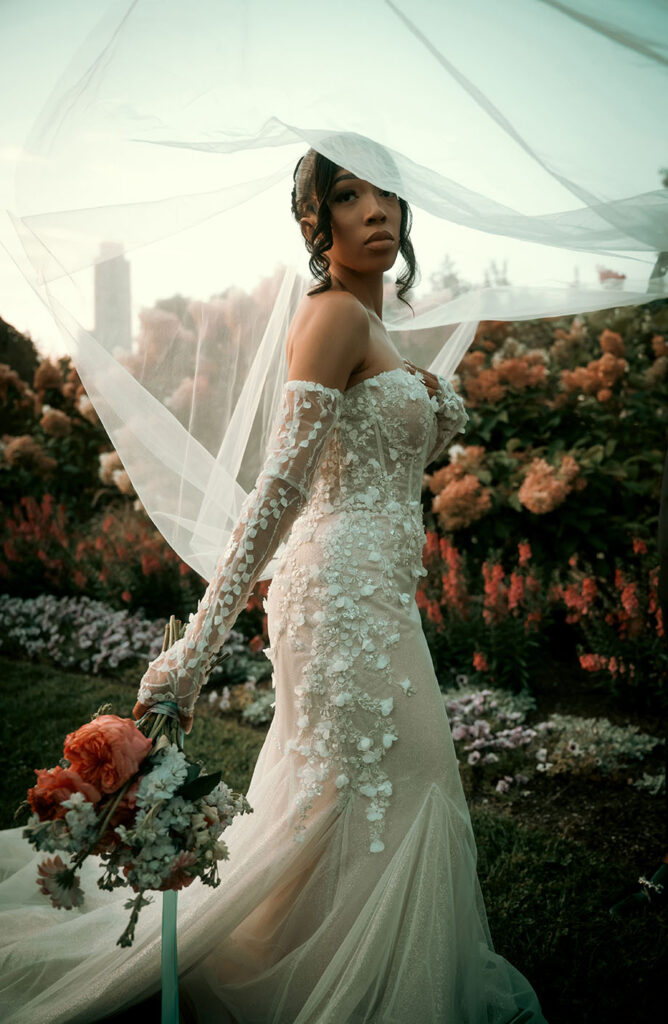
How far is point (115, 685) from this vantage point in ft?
19.1

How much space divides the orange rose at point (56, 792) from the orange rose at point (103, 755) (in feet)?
0.07

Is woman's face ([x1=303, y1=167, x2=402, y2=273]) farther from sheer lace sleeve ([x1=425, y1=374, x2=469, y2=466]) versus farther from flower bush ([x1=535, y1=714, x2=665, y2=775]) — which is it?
flower bush ([x1=535, y1=714, x2=665, y2=775])

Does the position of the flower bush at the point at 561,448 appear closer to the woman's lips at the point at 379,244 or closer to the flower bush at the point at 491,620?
the flower bush at the point at 491,620

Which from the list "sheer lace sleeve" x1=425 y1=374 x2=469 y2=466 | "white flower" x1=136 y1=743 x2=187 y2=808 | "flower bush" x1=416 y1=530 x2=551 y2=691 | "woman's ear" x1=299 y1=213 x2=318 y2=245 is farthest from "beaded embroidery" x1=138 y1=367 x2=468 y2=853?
"flower bush" x1=416 y1=530 x2=551 y2=691

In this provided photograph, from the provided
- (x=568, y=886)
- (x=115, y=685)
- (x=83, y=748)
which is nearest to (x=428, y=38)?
(x=83, y=748)

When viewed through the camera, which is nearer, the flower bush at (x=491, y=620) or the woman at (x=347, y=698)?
the woman at (x=347, y=698)

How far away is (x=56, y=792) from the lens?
1.65 m

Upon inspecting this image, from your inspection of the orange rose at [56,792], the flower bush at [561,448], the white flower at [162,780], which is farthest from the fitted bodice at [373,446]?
the flower bush at [561,448]

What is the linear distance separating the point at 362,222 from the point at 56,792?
1.70 m

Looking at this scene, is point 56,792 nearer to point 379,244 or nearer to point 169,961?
point 169,961

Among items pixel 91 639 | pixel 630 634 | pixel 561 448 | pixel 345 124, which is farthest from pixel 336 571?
pixel 91 639

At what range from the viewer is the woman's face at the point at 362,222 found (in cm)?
233

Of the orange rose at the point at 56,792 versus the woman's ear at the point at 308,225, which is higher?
the woman's ear at the point at 308,225

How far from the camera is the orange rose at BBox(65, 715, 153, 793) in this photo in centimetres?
167
